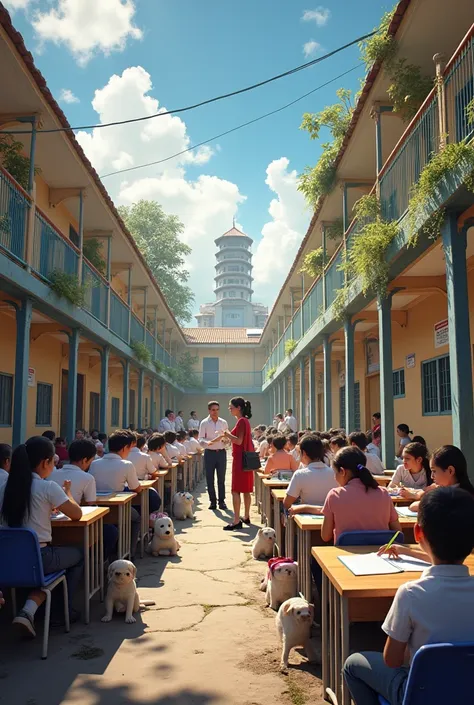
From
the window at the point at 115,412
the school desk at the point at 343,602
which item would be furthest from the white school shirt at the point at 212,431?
the window at the point at 115,412

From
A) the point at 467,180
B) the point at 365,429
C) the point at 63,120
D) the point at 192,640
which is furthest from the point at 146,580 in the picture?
the point at 365,429

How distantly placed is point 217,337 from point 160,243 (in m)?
8.95

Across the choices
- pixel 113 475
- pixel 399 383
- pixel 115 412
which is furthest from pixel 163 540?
pixel 115 412

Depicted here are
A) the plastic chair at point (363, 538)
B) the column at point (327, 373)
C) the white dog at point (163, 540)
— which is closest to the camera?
the plastic chair at point (363, 538)

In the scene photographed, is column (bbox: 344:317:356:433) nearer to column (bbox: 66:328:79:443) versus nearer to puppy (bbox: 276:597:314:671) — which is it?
column (bbox: 66:328:79:443)

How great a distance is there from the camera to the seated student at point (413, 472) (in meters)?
5.57

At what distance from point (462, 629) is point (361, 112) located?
884 centimetres

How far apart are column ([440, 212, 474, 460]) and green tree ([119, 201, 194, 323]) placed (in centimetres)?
3146

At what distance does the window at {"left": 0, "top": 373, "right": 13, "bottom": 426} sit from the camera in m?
12.0

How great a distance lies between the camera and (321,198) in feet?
40.8

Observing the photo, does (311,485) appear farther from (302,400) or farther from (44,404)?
(302,400)

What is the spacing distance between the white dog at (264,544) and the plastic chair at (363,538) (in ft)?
9.47

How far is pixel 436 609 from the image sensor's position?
2.10 metres

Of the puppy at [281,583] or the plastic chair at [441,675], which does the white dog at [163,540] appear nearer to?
the puppy at [281,583]
